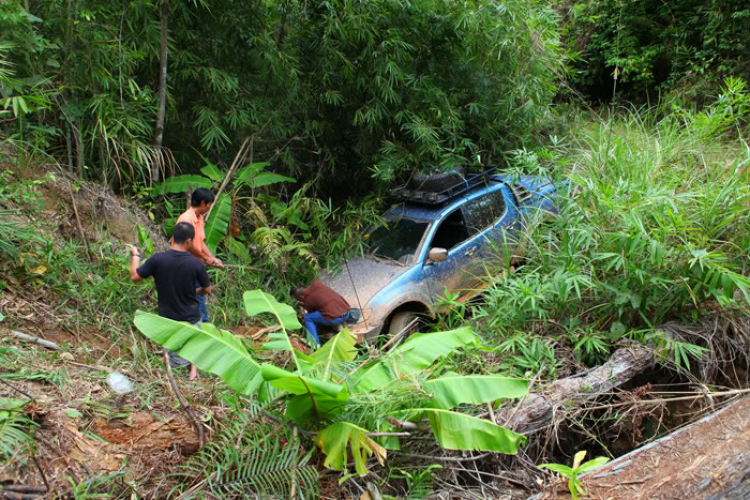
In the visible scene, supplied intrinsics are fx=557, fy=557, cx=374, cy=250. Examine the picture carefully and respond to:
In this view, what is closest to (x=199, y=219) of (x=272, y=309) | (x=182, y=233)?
(x=182, y=233)

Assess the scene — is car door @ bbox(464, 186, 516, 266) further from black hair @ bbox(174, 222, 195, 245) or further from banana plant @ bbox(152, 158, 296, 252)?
black hair @ bbox(174, 222, 195, 245)

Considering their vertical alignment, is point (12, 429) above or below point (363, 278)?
above

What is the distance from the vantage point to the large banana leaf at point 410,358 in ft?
12.0

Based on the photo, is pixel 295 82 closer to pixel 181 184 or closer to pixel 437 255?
pixel 181 184

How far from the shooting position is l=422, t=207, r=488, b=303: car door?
6.46 m

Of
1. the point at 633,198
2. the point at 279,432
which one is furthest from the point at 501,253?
the point at 279,432

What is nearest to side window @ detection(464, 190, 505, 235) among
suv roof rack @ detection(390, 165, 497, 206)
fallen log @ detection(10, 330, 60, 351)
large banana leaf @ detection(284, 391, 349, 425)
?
suv roof rack @ detection(390, 165, 497, 206)

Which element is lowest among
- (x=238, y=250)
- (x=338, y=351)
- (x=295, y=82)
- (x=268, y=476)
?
(x=238, y=250)

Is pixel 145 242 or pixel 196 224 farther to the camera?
pixel 145 242

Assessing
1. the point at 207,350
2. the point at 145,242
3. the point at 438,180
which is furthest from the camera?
the point at 438,180

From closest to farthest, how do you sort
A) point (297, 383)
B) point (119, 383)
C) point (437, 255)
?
point (297, 383), point (119, 383), point (437, 255)

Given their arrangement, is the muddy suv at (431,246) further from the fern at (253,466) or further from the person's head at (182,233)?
the fern at (253,466)

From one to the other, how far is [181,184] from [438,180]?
331 centimetres

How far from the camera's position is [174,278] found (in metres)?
4.71
